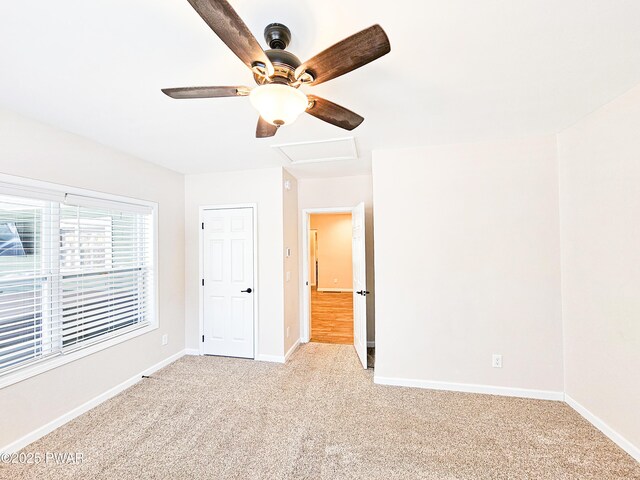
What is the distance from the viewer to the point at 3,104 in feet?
6.54

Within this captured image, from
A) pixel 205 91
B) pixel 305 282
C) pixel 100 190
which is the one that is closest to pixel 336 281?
pixel 305 282

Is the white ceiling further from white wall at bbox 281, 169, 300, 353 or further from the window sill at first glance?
A: the window sill

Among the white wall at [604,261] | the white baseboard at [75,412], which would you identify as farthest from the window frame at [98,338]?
the white wall at [604,261]

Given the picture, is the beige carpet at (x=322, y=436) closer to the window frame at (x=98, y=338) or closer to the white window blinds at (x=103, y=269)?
the window frame at (x=98, y=338)

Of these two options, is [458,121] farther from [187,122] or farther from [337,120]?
[187,122]

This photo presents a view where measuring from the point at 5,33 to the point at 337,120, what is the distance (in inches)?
65.3

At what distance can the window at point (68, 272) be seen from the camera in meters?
2.10

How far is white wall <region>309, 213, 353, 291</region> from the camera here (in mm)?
8688

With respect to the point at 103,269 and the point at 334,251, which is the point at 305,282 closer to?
the point at 103,269

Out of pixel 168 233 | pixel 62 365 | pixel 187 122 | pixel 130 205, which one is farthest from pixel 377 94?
pixel 62 365

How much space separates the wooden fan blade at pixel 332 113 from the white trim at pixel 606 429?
114 inches

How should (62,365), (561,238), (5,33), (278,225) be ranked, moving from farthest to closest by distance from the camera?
(278,225), (561,238), (62,365), (5,33)

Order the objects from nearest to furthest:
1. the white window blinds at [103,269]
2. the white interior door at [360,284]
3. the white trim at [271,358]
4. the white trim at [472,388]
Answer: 1. the white window blinds at [103,269]
2. the white trim at [472,388]
3. the white interior door at [360,284]
4. the white trim at [271,358]

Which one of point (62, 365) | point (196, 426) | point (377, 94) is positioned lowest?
point (196, 426)
